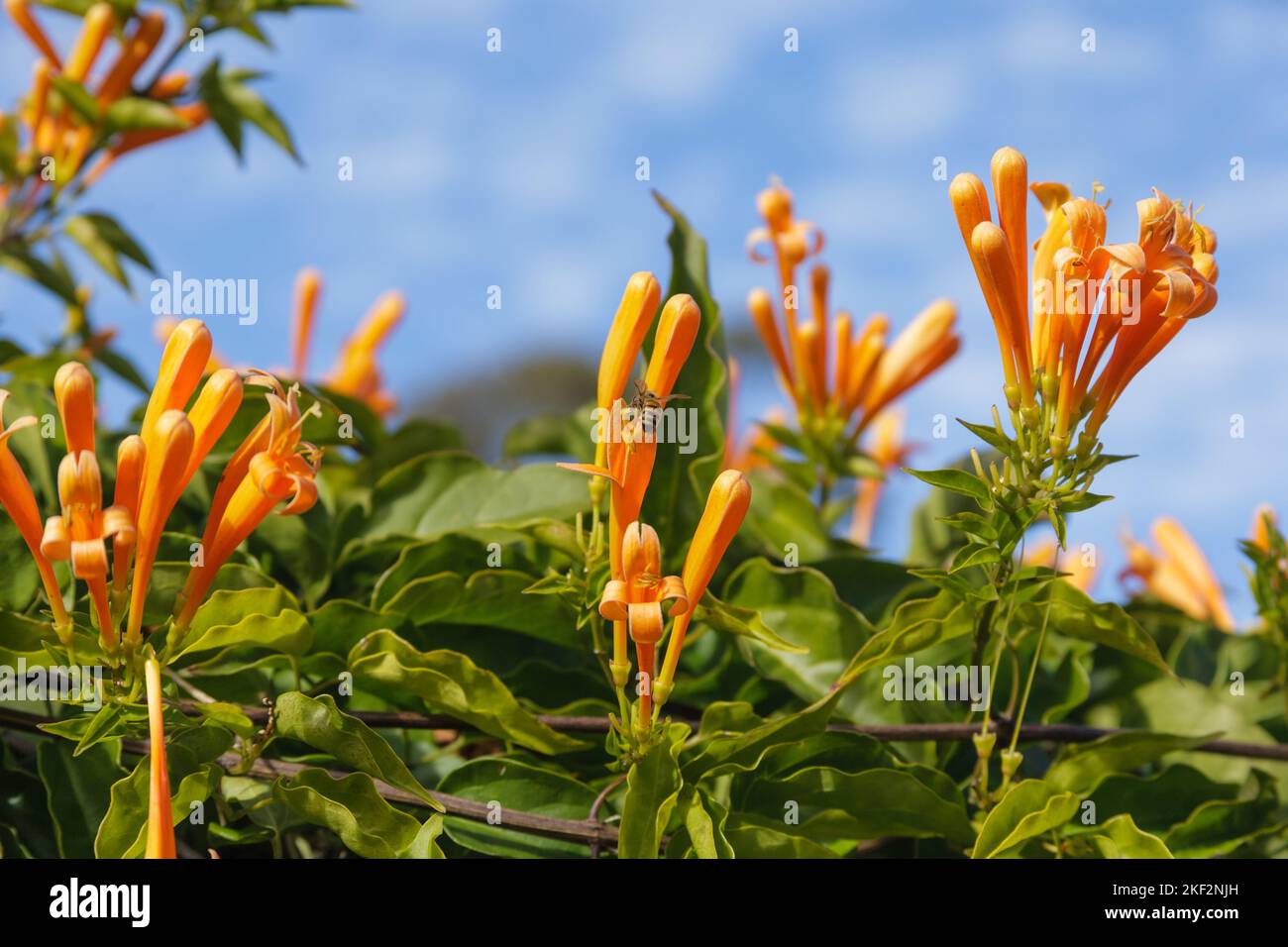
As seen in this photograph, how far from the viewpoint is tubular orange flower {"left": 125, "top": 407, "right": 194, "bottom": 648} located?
1.46m

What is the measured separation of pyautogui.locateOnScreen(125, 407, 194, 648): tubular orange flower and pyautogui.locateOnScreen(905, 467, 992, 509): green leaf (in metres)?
0.88

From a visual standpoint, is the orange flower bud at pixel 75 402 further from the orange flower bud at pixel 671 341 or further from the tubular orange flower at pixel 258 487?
the orange flower bud at pixel 671 341

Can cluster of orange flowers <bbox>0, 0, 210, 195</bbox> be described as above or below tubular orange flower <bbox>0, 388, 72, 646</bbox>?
above

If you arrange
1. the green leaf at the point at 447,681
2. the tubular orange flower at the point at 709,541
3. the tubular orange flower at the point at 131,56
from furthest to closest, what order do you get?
the tubular orange flower at the point at 131,56, the green leaf at the point at 447,681, the tubular orange flower at the point at 709,541

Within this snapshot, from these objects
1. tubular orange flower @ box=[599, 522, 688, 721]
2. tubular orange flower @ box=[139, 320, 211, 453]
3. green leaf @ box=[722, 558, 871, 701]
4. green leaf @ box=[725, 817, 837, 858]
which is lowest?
green leaf @ box=[725, 817, 837, 858]

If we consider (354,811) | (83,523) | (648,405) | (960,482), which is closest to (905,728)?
(960,482)

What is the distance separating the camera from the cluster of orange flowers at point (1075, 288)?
5.02 feet

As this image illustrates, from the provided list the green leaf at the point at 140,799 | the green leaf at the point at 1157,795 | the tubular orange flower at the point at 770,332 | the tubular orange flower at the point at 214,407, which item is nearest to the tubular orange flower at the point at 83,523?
the tubular orange flower at the point at 214,407

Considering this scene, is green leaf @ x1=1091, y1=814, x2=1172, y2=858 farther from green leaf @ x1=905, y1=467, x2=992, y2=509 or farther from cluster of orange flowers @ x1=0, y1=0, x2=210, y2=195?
cluster of orange flowers @ x1=0, y1=0, x2=210, y2=195

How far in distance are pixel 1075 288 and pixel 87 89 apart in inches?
107

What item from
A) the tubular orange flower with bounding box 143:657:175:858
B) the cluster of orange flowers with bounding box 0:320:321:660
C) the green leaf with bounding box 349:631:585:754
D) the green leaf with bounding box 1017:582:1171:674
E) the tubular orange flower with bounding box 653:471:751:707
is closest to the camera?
the tubular orange flower with bounding box 143:657:175:858

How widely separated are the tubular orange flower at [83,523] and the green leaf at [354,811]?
348 millimetres

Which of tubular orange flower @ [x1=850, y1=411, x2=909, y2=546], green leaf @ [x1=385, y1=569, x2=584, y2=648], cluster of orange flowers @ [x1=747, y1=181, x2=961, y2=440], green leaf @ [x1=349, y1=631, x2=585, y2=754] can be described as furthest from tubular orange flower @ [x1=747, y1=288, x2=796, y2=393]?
green leaf @ [x1=349, y1=631, x2=585, y2=754]
